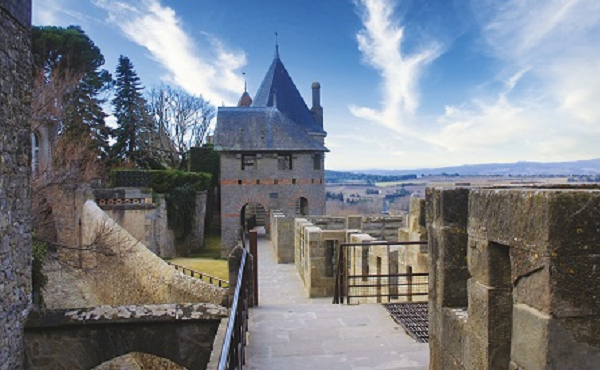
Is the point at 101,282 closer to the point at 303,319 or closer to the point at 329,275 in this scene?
the point at 329,275

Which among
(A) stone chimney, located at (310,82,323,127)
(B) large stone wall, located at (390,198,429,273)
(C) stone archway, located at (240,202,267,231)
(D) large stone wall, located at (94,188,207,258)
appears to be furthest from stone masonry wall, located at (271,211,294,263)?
(A) stone chimney, located at (310,82,323,127)

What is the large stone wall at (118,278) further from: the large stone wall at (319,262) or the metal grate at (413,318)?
the metal grate at (413,318)

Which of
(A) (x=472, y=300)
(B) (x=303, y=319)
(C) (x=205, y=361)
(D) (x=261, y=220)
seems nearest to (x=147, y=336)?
(C) (x=205, y=361)

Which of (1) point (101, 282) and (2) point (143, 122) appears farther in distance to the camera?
(2) point (143, 122)

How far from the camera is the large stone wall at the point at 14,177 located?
6.57 m

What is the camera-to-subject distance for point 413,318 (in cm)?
652

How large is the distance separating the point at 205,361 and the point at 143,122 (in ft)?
106

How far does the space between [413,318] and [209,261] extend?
16.3 meters

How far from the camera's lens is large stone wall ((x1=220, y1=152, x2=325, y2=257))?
27672 mm

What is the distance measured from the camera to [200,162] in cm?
3378

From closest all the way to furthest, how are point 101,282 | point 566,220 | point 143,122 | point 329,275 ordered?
point 566,220
point 329,275
point 101,282
point 143,122

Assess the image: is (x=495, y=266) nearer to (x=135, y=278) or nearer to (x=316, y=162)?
(x=135, y=278)

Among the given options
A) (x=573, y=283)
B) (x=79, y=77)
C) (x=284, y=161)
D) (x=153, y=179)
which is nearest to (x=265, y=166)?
(x=284, y=161)

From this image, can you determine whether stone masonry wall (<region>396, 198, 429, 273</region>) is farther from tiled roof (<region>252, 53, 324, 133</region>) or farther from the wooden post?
tiled roof (<region>252, 53, 324, 133</region>)
